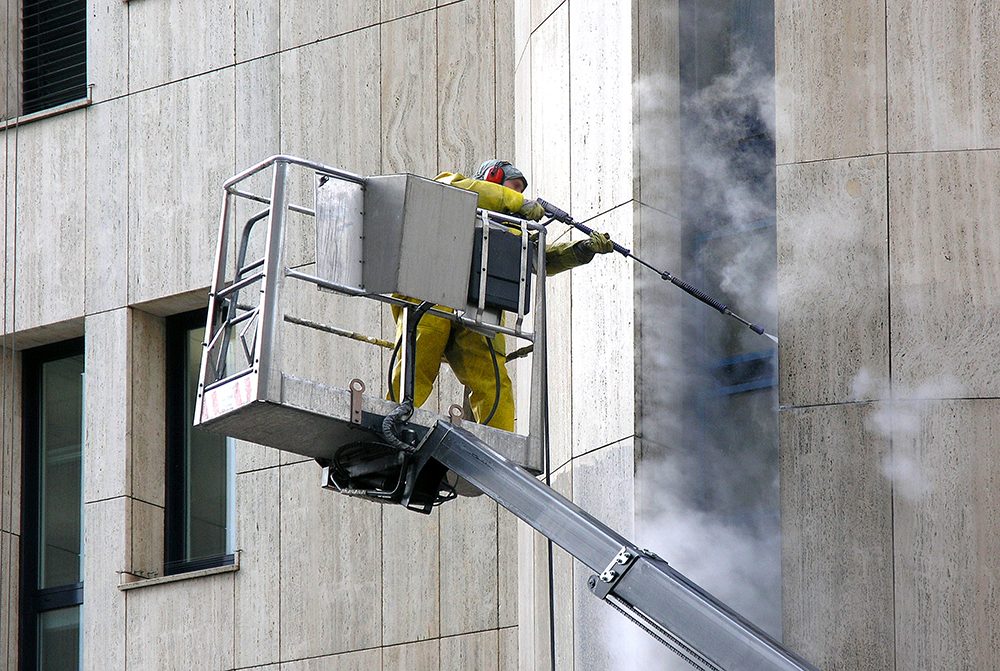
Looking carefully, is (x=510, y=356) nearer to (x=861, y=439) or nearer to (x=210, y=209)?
(x=861, y=439)

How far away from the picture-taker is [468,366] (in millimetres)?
11367

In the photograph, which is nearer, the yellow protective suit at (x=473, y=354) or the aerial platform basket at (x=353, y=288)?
the aerial platform basket at (x=353, y=288)

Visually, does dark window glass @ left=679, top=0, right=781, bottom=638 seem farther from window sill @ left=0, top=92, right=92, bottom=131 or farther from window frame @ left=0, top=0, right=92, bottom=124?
window frame @ left=0, top=0, right=92, bottom=124

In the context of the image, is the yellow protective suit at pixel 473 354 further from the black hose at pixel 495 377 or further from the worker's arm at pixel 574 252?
the black hose at pixel 495 377

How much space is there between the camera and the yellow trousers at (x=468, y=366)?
441 inches

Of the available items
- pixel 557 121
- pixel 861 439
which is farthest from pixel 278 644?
pixel 861 439

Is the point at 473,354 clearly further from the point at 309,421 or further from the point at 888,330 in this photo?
the point at 888,330

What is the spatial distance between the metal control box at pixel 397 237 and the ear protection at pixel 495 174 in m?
1.43

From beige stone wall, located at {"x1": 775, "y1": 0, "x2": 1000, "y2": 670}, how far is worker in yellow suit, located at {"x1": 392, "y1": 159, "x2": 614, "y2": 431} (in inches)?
57.5

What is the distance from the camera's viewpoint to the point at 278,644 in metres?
15.4

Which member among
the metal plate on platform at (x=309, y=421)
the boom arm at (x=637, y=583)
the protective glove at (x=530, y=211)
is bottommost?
the boom arm at (x=637, y=583)

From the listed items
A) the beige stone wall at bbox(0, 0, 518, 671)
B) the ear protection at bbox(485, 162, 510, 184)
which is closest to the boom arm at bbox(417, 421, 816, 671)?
the ear protection at bbox(485, 162, 510, 184)

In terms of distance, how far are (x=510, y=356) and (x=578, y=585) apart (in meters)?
1.65

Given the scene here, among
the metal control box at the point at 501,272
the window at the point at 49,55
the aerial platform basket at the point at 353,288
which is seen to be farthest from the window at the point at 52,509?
the metal control box at the point at 501,272
